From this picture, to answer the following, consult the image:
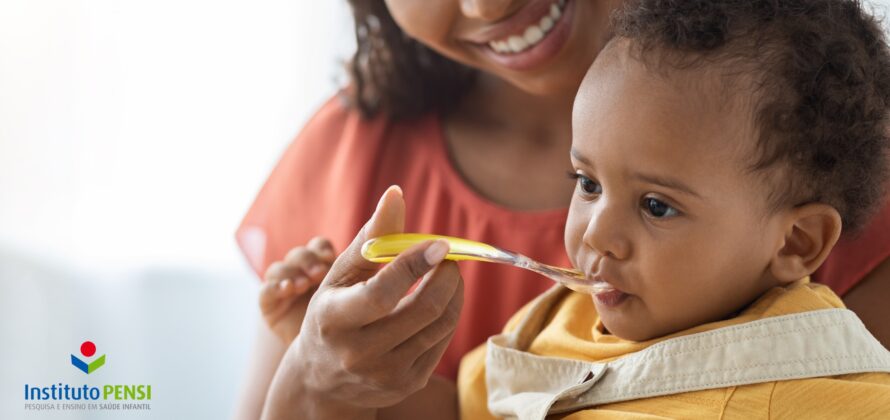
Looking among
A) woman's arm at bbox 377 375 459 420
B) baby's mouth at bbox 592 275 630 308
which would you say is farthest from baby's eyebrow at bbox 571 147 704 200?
woman's arm at bbox 377 375 459 420

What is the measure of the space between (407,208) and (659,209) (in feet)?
1.90

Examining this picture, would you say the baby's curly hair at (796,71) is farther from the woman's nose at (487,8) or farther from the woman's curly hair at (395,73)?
the woman's curly hair at (395,73)

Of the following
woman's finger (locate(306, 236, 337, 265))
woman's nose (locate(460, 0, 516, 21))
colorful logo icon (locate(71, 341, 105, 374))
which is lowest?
colorful logo icon (locate(71, 341, 105, 374))

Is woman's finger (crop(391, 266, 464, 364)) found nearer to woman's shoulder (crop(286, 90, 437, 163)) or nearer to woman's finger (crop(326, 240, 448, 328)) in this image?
woman's finger (crop(326, 240, 448, 328))

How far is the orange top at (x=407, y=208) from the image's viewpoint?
147 cm

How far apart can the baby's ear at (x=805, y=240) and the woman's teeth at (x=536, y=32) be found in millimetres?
414

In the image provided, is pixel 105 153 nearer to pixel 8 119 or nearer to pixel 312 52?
pixel 8 119

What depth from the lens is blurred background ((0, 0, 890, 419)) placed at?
74.4 inches

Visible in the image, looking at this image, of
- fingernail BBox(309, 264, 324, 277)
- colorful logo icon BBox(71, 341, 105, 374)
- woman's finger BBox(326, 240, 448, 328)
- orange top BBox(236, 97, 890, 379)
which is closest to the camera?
woman's finger BBox(326, 240, 448, 328)

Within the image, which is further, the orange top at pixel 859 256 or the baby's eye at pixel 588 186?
the orange top at pixel 859 256

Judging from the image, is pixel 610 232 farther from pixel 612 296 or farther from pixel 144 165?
pixel 144 165

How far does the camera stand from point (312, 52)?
1.98 m

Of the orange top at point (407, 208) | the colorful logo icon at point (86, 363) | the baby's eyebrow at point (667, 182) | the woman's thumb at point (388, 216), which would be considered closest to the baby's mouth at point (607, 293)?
the baby's eyebrow at point (667, 182)

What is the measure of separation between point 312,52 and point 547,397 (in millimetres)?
1053
